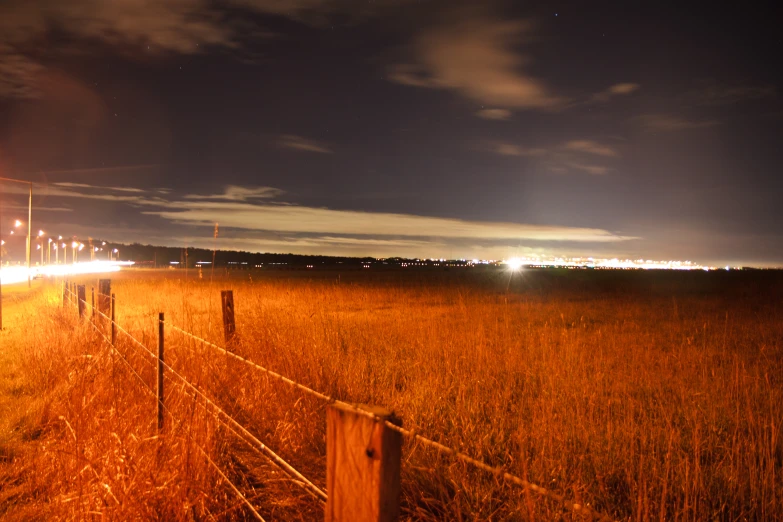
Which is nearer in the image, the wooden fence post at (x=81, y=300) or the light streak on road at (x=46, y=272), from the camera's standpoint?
the wooden fence post at (x=81, y=300)

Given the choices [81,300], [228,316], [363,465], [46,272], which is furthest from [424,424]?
[46,272]

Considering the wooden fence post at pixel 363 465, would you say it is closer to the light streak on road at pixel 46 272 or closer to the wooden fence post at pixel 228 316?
the wooden fence post at pixel 228 316

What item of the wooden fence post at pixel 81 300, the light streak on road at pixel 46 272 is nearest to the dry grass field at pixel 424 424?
the wooden fence post at pixel 81 300

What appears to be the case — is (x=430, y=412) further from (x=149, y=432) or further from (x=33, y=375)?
(x=33, y=375)

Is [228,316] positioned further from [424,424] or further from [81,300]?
[81,300]

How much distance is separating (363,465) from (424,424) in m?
3.29

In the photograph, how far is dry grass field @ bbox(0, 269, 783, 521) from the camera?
3490 millimetres

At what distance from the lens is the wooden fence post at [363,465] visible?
164 centimetres

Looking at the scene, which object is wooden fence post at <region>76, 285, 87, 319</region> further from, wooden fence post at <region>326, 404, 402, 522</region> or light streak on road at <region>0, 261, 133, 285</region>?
light streak on road at <region>0, 261, 133, 285</region>

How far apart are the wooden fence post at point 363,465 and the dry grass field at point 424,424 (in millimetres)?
1009

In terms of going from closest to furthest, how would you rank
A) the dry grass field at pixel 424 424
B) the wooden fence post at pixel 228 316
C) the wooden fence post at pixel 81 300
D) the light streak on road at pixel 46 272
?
the dry grass field at pixel 424 424
the wooden fence post at pixel 228 316
the wooden fence post at pixel 81 300
the light streak on road at pixel 46 272

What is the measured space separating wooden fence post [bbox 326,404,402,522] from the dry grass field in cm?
101

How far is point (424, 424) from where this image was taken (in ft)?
15.8

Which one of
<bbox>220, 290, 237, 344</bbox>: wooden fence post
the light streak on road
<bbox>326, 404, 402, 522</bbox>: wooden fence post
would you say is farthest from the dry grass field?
the light streak on road
